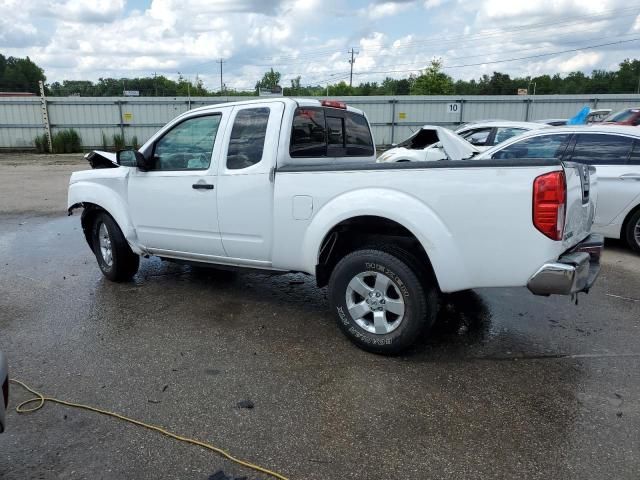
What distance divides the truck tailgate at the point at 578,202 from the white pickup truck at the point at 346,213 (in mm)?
17

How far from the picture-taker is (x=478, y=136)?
11.6m

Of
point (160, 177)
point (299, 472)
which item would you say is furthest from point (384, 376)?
point (160, 177)

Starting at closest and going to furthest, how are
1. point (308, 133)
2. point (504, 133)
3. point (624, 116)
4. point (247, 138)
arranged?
point (247, 138) → point (308, 133) → point (504, 133) → point (624, 116)

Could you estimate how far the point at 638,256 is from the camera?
694 centimetres

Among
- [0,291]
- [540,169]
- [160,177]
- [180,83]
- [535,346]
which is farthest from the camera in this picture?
[180,83]

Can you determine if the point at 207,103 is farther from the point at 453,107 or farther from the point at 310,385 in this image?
the point at 310,385

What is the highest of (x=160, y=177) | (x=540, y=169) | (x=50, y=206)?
(x=540, y=169)

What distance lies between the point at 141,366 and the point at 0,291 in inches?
111

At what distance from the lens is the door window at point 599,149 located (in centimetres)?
694

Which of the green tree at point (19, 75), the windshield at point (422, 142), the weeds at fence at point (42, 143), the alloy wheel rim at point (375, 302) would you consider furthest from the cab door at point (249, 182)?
the green tree at point (19, 75)

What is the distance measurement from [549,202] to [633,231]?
15.3ft

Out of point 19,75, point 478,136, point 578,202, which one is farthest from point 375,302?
point 19,75

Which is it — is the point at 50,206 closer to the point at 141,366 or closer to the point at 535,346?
the point at 141,366

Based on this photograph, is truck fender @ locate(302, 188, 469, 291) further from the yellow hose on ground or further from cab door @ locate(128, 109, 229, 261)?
the yellow hose on ground
